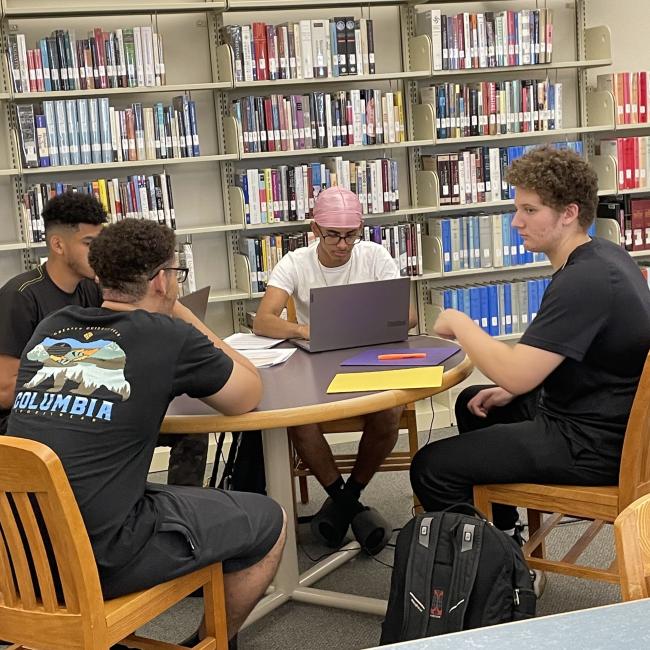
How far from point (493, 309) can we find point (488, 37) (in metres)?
1.27

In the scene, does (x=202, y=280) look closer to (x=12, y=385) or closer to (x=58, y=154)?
(x=58, y=154)

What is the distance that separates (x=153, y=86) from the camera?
418cm

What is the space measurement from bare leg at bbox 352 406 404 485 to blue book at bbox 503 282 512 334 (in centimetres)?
170

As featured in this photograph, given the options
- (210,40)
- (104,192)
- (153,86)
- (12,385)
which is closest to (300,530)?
(12,385)

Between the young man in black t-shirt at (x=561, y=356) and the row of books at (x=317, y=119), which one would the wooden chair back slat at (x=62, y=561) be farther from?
the row of books at (x=317, y=119)

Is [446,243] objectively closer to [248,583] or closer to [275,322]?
[275,322]

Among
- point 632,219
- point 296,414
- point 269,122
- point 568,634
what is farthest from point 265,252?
point 568,634

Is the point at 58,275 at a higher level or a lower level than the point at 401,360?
higher

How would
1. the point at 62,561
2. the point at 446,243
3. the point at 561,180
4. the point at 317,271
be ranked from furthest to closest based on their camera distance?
the point at 446,243
the point at 317,271
the point at 561,180
the point at 62,561

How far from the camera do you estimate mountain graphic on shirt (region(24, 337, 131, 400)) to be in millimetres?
1963

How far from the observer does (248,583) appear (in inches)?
86.9

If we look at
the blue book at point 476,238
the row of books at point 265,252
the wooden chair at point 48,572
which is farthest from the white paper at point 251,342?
the blue book at point 476,238

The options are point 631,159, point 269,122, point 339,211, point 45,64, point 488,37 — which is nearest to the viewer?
point 339,211

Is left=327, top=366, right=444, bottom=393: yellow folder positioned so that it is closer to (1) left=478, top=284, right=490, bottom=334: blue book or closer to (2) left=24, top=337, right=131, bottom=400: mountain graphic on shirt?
(2) left=24, top=337, right=131, bottom=400: mountain graphic on shirt
